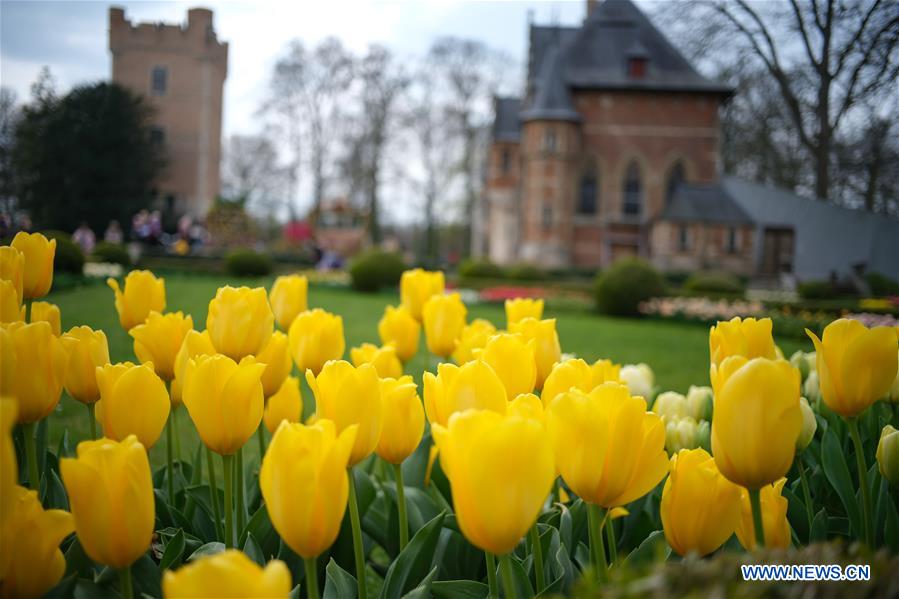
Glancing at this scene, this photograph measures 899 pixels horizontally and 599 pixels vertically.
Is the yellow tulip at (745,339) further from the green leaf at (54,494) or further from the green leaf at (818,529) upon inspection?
the green leaf at (54,494)

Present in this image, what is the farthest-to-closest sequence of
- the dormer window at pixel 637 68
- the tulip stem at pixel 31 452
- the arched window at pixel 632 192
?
the arched window at pixel 632 192, the dormer window at pixel 637 68, the tulip stem at pixel 31 452

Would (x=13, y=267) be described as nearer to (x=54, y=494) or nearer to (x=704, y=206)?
(x=54, y=494)

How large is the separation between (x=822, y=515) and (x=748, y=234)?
2597 cm

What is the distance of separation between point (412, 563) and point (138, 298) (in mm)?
1011


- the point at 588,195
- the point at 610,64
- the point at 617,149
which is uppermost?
the point at 610,64

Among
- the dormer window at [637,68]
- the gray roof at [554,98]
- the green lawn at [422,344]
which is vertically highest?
the dormer window at [637,68]

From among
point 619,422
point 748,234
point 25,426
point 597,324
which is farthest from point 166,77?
point 748,234

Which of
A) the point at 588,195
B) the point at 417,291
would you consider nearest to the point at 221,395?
the point at 417,291

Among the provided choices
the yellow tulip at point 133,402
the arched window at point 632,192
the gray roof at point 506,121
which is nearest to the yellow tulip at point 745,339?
the yellow tulip at point 133,402

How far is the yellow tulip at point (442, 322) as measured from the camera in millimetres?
1944

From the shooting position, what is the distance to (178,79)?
211cm

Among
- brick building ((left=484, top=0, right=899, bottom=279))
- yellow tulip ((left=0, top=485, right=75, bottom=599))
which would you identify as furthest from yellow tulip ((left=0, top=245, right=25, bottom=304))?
brick building ((left=484, top=0, right=899, bottom=279))

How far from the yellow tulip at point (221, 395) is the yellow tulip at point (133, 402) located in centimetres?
9

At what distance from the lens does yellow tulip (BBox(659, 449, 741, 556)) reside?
0.98 m
